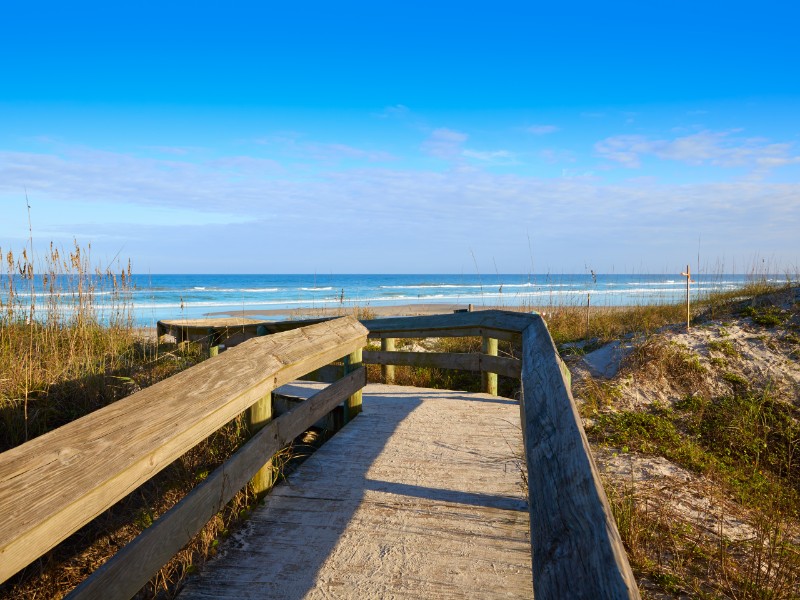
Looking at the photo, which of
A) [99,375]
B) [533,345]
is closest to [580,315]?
[533,345]

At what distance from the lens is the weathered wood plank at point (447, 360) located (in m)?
6.00

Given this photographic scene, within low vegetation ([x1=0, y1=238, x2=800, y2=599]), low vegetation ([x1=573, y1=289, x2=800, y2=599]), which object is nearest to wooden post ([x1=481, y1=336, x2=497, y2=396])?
low vegetation ([x1=0, y1=238, x2=800, y2=599])

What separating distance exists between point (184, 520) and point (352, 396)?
2788 mm

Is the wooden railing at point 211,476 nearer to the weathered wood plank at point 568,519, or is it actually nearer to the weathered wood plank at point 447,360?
the weathered wood plank at point 568,519

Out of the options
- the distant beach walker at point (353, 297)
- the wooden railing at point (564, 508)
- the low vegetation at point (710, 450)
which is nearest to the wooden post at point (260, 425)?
the wooden railing at point (564, 508)

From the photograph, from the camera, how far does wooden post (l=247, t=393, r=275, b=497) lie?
328 cm

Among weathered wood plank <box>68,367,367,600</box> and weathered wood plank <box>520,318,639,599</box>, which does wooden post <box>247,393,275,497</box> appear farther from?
weathered wood plank <box>520,318,639,599</box>

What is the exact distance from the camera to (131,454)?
5.61 ft

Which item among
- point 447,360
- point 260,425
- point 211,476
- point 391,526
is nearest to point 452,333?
point 447,360

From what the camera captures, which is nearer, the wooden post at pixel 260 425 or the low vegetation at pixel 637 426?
the low vegetation at pixel 637 426

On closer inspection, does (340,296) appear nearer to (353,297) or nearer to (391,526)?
(391,526)

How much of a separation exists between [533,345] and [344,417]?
193 centimetres

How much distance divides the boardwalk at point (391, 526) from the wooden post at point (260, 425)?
9 cm

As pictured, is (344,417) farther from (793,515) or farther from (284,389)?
(793,515)
